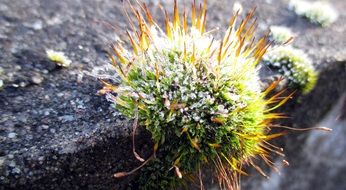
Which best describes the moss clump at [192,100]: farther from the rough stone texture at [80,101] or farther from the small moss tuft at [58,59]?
the small moss tuft at [58,59]

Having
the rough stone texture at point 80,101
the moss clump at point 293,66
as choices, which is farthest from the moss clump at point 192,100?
the moss clump at point 293,66

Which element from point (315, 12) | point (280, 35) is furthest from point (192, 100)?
point (315, 12)

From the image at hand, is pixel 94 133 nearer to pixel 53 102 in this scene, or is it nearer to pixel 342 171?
pixel 53 102

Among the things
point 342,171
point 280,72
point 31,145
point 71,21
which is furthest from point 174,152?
point 342,171

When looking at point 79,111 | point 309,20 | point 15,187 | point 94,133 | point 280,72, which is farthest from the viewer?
point 309,20

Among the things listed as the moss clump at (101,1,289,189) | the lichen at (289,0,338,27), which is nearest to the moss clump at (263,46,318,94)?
the moss clump at (101,1,289,189)

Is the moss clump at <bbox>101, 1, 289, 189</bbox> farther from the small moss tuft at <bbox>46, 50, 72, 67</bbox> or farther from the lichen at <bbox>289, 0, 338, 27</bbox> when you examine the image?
the lichen at <bbox>289, 0, 338, 27</bbox>
